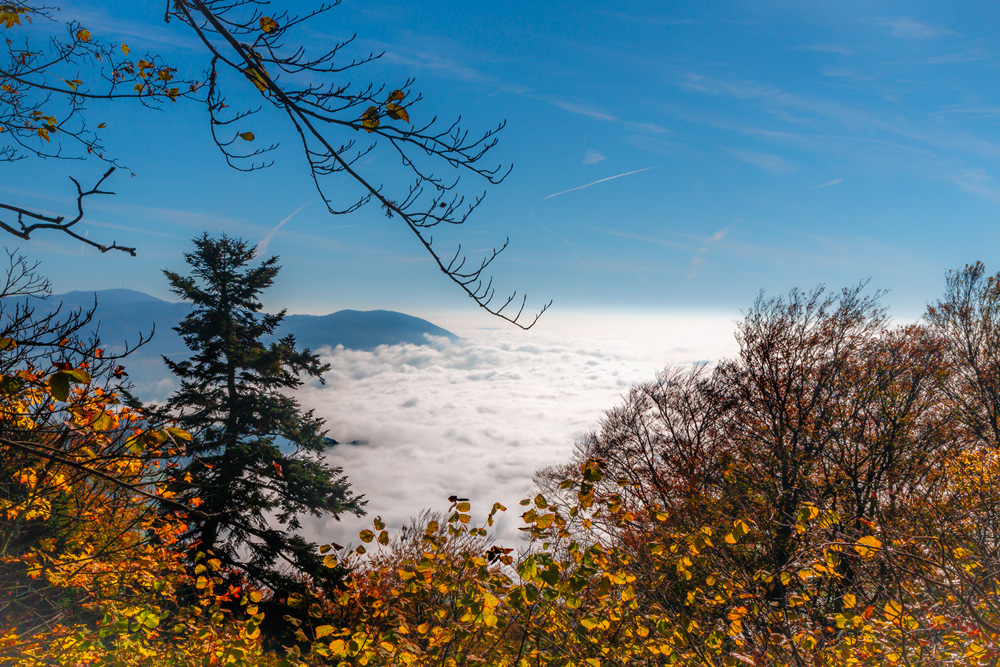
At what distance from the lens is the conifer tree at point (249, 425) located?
1458 cm

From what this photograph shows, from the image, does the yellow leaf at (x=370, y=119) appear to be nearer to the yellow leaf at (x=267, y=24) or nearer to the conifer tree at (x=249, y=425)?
the yellow leaf at (x=267, y=24)

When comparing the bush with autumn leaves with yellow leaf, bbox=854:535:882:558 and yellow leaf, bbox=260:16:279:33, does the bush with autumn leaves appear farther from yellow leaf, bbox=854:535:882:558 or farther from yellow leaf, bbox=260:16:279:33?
yellow leaf, bbox=260:16:279:33

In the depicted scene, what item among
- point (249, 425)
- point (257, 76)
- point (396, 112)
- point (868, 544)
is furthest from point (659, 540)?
point (249, 425)

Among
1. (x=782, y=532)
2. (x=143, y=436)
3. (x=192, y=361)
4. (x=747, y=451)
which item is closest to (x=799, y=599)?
(x=143, y=436)

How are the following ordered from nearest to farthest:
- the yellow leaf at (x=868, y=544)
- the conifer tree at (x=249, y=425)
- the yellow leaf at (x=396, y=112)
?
the yellow leaf at (x=396, y=112)
the yellow leaf at (x=868, y=544)
the conifer tree at (x=249, y=425)

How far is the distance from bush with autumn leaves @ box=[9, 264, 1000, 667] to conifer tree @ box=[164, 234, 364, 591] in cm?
141

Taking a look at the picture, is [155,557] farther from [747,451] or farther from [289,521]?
[747,451]

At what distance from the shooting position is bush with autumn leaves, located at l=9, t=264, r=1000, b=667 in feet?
9.52

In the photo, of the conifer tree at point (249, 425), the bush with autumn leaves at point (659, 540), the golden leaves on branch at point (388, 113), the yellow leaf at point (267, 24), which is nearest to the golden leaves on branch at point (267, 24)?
the yellow leaf at point (267, 24)

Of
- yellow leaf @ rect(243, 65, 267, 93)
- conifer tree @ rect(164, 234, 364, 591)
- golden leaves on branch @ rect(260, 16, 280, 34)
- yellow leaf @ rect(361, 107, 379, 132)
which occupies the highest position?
golden leaves on branch @ rect(260, 16, 280, 34)

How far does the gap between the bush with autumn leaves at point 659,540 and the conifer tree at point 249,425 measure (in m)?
1.41

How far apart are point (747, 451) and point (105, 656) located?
1607 cm

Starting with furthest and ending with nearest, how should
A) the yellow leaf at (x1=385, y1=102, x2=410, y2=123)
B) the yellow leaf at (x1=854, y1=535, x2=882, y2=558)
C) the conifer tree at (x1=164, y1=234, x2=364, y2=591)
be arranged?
1. the conifer tree at (x1=164, y1=234, x2=364, y2=591)
2. the yellow leaf at (x1=854, y1=535, x2=882, y2=558)
3. the yellow leaf at (x1=385, y1=102, x2=410, y2=123)

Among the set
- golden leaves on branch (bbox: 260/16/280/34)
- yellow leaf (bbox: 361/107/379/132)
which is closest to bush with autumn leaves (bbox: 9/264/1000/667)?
yellow leaf (bbox: 361/107/379/132)
